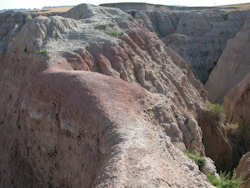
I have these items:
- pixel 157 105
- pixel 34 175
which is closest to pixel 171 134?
pixel 157 105

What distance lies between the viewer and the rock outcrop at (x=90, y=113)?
651 centimetres

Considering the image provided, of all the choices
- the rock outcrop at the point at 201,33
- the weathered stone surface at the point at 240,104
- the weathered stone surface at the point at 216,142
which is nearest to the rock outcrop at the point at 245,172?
the weathered stone surface at the point at 216,142

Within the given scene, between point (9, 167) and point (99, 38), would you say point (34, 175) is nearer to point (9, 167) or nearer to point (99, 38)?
point (9, 167)

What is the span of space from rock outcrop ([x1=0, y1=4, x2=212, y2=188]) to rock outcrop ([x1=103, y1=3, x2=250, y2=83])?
29.0 meters

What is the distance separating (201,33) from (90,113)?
147ft

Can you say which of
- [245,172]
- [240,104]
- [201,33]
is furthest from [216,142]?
[201,33]

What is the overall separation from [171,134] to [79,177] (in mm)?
3604

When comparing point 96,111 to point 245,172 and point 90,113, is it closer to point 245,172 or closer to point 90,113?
point 90,113

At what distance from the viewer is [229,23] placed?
4784cm

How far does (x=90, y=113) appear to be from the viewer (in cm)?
817

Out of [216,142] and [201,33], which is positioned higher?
[201,33]

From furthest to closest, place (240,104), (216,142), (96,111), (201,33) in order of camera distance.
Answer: (201,33) < (240,104) < (216,142) < (96,111)

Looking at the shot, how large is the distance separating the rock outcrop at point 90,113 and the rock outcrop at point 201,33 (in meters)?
29.0

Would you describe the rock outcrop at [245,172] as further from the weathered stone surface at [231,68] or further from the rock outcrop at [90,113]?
the weathered stone surface at [231,68]
